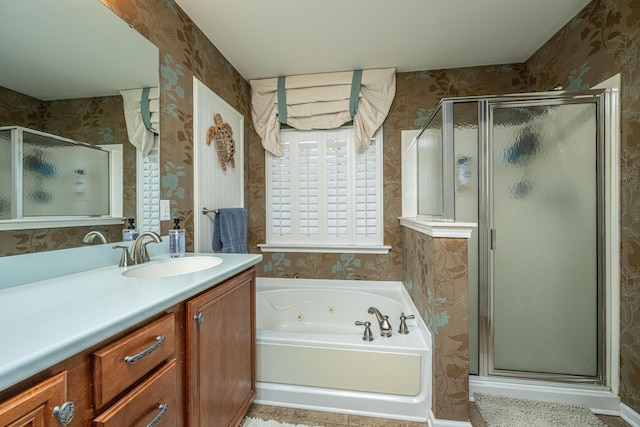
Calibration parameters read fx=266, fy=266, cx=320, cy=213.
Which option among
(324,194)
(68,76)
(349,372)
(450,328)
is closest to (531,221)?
(450,328)

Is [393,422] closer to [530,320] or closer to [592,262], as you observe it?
[530,320]

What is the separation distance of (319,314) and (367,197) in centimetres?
115

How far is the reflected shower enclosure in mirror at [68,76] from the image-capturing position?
34.6 inches

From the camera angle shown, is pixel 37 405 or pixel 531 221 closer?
pixel 37 405

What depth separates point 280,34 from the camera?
1.87 metres

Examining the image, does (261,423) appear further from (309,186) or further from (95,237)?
(309,186)

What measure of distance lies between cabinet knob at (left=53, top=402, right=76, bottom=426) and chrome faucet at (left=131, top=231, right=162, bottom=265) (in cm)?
A: 73

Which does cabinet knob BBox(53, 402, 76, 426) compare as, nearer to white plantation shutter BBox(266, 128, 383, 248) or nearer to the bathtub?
the bathtub

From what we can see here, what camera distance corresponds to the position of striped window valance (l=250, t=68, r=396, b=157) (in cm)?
234

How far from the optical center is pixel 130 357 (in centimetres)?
70

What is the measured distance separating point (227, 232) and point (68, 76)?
1226 millimetres

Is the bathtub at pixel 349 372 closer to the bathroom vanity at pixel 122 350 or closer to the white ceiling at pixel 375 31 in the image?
the bathroom vanity at pixel 122 350

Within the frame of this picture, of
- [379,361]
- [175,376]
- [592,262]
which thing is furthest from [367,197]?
[175,376]

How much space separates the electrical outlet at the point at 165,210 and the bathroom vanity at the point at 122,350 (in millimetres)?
412
